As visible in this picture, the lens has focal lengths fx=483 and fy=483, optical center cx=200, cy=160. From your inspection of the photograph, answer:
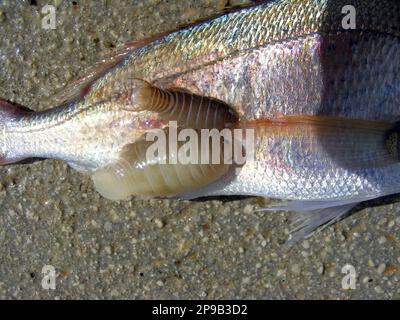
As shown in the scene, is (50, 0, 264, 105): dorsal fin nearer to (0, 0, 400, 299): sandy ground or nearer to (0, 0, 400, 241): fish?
(0, 0, 400, 241): fish

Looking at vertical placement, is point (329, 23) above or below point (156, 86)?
above

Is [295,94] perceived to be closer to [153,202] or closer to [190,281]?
[153,202]

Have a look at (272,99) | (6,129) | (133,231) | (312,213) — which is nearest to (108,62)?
(6,129)

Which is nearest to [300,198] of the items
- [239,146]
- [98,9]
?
[239,146]

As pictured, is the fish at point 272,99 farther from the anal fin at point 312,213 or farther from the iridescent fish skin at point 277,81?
the anal fin at point 312,213

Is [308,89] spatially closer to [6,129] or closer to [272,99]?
[272,99]

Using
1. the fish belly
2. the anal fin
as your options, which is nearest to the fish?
the fish belly
